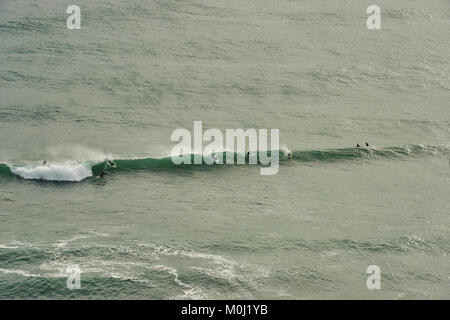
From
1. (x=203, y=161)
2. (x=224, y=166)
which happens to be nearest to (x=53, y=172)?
(x=203, y=161)

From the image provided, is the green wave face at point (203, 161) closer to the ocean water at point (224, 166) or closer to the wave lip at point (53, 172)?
the wave lip at point (53, 172)

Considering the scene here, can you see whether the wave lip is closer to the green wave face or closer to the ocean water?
the green wave face

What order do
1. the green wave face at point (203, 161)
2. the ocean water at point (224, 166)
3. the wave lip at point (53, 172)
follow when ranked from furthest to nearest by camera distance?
the green wave face at point (203, 161) → the wave lip at point (53, 172) → the ocean water at point (224, 166)

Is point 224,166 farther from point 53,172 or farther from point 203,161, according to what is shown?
point 53,172

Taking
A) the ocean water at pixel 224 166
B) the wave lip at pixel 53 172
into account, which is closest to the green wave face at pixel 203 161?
the wave lip at pixel 53 172
